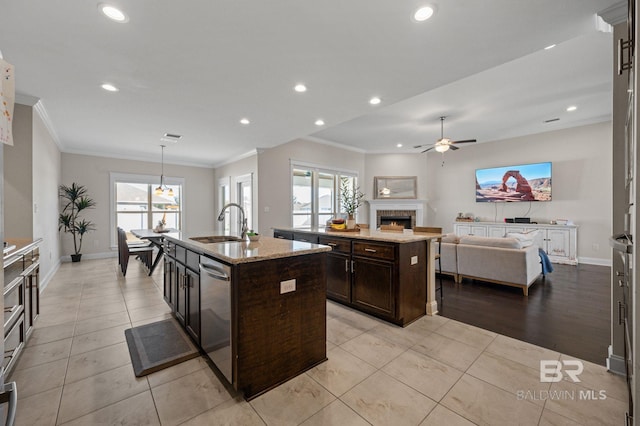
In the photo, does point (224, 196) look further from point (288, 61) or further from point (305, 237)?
point (288, 61)

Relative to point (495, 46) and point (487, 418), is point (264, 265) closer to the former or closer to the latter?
point (487, 418)

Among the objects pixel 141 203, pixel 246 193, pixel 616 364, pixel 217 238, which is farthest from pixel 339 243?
pixel 141 203

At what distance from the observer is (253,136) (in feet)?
16.5

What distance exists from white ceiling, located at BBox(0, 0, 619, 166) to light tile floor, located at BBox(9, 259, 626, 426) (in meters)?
2.58

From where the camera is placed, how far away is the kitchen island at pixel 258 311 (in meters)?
1.67

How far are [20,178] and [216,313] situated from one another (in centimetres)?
362

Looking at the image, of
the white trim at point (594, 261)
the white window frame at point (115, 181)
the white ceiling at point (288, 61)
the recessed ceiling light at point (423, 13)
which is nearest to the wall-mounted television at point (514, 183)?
the white trim at point (594, 261)

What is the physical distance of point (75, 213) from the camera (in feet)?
20.0

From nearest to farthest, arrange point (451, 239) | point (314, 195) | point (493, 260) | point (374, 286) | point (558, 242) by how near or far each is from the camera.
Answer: point (374, 286) < point (493, 260) < point (451, 239) < point (558, 242) < point (314, 195)

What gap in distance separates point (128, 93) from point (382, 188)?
21.2 feet

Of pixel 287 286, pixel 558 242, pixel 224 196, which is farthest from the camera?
pixel 224 196

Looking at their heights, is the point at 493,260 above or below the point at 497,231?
below

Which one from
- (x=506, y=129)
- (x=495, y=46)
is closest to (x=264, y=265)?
(x=495, y=46)

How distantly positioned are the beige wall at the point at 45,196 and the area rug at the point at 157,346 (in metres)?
2.51
